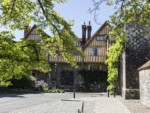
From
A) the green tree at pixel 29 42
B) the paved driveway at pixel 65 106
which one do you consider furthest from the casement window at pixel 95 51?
the green tree at pixel 29 42

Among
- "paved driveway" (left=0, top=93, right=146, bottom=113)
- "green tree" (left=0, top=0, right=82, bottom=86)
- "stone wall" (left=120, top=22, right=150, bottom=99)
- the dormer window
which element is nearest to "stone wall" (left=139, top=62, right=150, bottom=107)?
"paved driveway" (left=0, top=93, right=146, bottom=113)

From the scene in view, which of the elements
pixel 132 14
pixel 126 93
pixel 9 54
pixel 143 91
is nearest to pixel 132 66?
pixel 126 93

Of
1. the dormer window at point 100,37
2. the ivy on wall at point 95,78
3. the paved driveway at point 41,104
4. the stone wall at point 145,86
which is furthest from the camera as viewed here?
the dormer window at point 100,37

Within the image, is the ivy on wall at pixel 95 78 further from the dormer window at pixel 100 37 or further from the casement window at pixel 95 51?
the dormer window at pixel 100 37

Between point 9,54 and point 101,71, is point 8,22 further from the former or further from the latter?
point 101,71

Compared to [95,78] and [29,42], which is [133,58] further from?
[29,42]

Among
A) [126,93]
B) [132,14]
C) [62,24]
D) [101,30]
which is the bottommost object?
[126,93]

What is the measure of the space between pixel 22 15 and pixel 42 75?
33563 millimetres

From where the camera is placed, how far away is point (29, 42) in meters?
8.62

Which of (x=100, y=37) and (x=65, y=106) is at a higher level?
(x=100, y=37)

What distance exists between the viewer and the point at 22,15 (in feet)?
31.9

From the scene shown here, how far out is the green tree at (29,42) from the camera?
8148 millimetres

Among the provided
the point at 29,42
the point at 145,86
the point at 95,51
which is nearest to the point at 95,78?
the point at 95,51

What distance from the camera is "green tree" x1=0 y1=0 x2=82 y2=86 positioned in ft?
26.7
